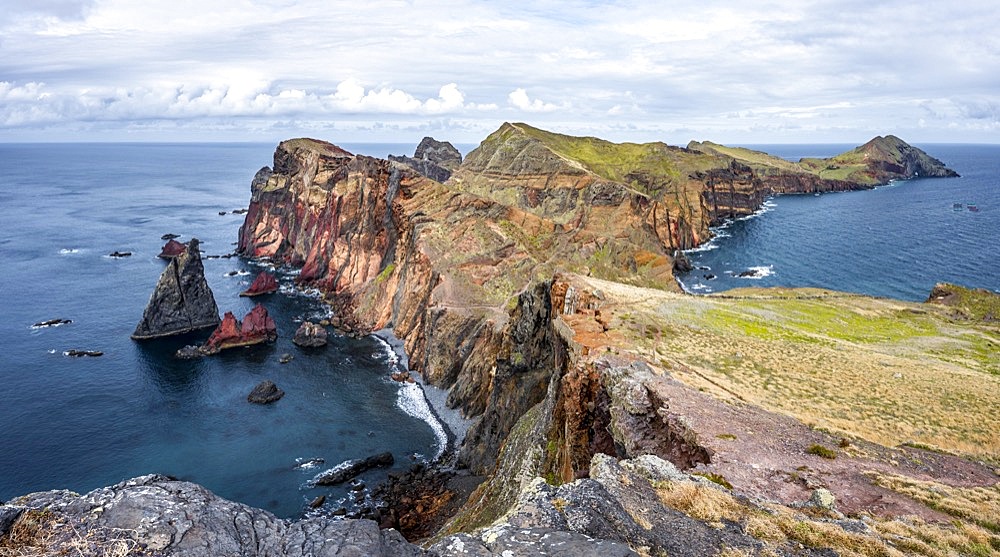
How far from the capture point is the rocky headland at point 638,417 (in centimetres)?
1362

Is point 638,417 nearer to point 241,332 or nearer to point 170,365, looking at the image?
point 241,332

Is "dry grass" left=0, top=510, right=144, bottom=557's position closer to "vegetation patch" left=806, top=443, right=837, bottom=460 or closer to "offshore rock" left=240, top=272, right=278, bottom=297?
"vegetation patch" left=806, top=443, right=837, bottom=460

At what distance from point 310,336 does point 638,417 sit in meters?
66.2

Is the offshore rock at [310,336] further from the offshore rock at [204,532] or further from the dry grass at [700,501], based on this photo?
the dry grass at [700,501]

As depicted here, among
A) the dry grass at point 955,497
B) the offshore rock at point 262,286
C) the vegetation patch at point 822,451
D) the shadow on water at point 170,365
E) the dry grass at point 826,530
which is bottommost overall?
the shadow on water at point 170,365

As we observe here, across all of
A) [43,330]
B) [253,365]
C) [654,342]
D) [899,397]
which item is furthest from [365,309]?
[899,397]

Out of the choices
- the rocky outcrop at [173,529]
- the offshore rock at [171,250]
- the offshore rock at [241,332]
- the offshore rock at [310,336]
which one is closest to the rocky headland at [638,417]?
the rocky outcrop at [173,529]

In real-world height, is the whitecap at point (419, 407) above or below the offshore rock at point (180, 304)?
below

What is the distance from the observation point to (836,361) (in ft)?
134

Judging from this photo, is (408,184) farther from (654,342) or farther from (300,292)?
(654,342)

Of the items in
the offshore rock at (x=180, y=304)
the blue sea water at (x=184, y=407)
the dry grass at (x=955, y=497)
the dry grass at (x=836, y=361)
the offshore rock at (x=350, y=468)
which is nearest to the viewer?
the dry grass at (x=955, y=497)

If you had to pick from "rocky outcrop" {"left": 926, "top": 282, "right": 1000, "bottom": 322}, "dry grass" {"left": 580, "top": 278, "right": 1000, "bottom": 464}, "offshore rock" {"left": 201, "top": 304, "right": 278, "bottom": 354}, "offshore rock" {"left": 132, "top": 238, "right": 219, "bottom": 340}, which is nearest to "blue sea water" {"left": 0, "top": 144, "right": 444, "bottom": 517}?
"offshore rock" {"left": 201, "top": 304, "right": 278, "bottom": 354}

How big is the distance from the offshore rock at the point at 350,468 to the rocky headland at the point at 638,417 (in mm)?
8246

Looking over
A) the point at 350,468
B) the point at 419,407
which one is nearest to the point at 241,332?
the point at 419,407
